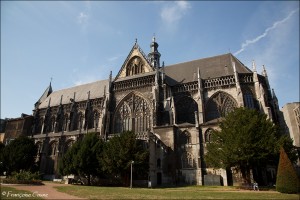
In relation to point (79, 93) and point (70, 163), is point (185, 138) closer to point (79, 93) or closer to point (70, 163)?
point (70, 163)

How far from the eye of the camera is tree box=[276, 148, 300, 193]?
2088 centimetres

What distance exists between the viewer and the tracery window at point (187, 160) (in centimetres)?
3621

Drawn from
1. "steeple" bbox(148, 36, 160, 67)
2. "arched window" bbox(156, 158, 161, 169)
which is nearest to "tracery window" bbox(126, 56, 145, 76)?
"steeple" bbox(148, 36, 160, 67)

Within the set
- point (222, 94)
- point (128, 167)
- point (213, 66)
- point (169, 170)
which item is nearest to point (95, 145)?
point (128, 167)

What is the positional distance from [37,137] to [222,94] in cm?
4324

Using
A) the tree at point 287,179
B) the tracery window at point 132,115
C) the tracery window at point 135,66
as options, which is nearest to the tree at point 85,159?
the tracery window at point 132,115

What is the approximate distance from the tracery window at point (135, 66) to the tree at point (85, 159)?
16718 millimetres

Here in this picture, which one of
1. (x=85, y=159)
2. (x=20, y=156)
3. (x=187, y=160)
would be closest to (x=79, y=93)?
(x=20, y=156)

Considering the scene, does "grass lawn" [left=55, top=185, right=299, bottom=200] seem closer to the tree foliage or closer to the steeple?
the tree foliage

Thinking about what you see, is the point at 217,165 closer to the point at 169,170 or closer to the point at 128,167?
the point at 169,170

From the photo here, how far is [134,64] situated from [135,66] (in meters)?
0.56

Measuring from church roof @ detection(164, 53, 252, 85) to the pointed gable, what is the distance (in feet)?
20.5

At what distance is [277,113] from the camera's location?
39.1m

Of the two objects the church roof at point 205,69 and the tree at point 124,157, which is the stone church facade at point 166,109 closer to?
the church roof at point 205,69
